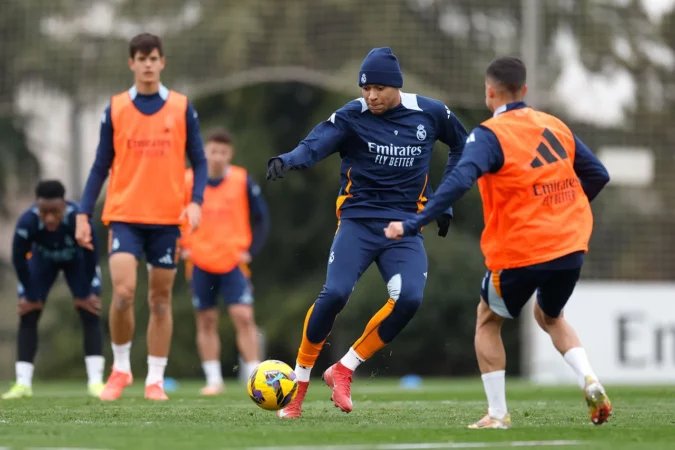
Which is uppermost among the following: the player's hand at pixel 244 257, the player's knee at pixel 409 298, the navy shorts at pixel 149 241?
the navy shorts at pixel 149 241

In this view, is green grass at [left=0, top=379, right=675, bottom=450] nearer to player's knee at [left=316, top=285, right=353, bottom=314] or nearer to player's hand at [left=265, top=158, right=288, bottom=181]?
player's knee at [left=316, top=285, right=353, bottom=314]

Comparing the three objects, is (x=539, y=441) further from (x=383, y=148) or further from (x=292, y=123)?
(x=292, y=123)

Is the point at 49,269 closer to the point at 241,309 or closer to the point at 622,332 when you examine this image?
the point at 241,309

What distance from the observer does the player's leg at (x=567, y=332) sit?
6621mm

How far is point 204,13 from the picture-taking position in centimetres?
2030

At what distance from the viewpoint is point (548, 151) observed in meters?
6.93

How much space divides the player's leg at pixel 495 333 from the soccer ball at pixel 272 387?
1.22 metres

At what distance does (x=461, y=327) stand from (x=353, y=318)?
241 cm

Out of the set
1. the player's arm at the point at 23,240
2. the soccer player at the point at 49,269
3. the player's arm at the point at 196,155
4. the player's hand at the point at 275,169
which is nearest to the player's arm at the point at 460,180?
the player's hand at the point at 275,169

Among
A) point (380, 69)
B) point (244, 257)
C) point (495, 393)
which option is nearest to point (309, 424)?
point (495, 393)

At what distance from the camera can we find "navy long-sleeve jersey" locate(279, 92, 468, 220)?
809 cm

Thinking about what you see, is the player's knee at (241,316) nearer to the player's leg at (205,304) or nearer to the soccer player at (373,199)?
the player's leg at (205,304)

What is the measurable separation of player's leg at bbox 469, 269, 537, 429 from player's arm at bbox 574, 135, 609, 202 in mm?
692

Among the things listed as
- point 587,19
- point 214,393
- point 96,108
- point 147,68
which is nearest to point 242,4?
point 96,108
